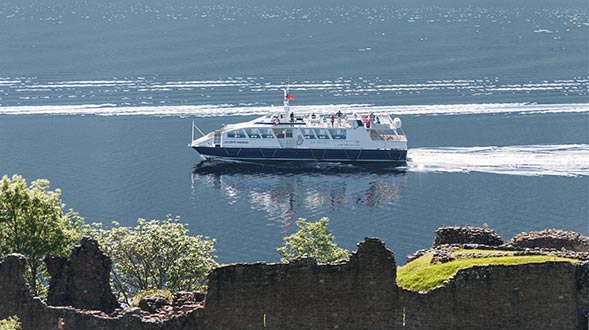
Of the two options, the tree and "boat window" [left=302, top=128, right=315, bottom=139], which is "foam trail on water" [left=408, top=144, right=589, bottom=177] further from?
the tree

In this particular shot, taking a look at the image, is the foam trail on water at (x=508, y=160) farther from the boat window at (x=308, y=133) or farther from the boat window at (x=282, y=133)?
the boat window at (x=282, y=133)

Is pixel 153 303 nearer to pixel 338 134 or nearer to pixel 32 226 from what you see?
pixel 32 226

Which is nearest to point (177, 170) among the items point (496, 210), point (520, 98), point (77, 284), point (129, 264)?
point (496, 210)

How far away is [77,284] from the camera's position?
44938 mm

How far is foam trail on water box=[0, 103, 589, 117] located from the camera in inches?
7303

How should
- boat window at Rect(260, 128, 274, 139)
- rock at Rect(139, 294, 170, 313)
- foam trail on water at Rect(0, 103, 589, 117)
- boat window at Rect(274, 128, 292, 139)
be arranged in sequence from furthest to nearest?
1. foam trail on water at Rect(0, 103, 589, 117)
2. boat window at Rect(260, 128, 274, 139)
3. boat window at Rect(274, 128, 292, 139)
4. rock at Rect(139, 294, 170, 313)

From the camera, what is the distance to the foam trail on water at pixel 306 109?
185500 mm

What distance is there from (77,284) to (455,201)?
89902mm

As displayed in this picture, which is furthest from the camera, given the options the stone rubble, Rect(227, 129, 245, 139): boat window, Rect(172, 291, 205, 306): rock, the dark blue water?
Rect(227, 129, 245, 139): boat window

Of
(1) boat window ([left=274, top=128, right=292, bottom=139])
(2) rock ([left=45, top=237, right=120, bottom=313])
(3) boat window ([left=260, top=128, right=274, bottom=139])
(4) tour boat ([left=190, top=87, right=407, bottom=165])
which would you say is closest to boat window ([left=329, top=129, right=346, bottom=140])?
(4) tour boat ([left=190, top=87, right=407, bottom=165])

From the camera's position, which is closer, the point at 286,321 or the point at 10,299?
the point at 286,321

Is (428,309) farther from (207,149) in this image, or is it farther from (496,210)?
(207,149)

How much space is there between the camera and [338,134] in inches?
6427

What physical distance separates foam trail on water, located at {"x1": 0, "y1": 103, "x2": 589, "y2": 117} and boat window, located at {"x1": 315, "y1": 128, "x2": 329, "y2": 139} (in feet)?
67.5
